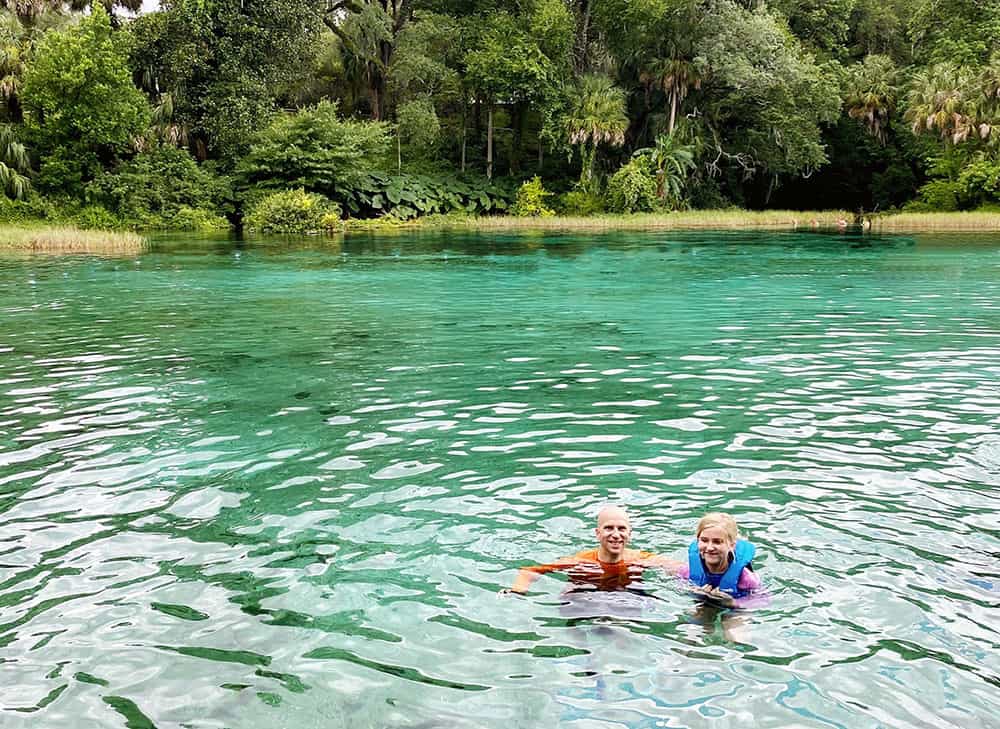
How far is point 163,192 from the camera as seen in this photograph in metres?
42.4

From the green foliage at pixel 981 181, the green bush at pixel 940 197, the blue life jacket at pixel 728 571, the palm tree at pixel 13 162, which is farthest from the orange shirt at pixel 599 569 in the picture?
the green bush at pixel 940 197

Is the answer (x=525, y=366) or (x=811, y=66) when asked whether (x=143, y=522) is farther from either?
(x=811, y=66)

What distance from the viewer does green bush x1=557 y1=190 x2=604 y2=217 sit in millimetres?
48906

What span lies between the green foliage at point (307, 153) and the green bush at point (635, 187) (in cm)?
1220

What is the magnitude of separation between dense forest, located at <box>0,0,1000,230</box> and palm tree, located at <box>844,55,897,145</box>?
0.12m

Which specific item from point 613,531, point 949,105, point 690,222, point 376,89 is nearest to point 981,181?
point 949,105

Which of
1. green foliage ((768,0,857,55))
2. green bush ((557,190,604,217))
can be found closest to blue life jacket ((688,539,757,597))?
green bush ((557,190,604,217))

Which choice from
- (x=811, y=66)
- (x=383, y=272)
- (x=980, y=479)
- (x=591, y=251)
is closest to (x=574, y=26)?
(x=811, y=66)

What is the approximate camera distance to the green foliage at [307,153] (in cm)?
4334

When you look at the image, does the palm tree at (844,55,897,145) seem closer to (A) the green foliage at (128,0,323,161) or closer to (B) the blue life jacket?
(A) the green foliage at (128,0,323,161)

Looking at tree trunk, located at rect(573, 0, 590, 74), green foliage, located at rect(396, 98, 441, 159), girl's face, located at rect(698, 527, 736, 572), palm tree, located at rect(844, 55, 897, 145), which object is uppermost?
tree trunk, located at rect(573, 0, 590, 74)

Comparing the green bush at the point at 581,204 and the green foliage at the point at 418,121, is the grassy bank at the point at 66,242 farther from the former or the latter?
the green bush at the point at 581,204

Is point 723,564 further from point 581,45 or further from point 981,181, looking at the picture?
point 581,45

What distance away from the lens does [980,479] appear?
7488 millimetres
